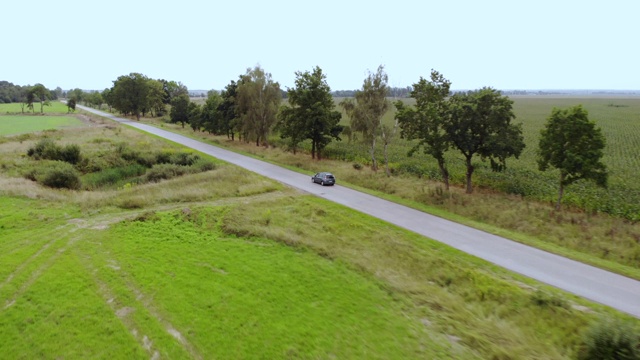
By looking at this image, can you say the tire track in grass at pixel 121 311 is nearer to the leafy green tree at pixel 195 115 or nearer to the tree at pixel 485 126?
the tree at pixel 485 126

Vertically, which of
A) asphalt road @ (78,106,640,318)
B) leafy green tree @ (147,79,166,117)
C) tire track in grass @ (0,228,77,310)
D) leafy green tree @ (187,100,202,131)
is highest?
leafy green tree @ (147,79,166,117)

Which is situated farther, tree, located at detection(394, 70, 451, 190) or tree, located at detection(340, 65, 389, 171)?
tree, located at detection(340, 65, 389, 171)

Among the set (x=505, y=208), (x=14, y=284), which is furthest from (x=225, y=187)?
(x=505, y=208)

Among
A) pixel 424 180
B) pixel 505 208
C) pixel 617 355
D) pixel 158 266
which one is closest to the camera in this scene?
pixel 617 355

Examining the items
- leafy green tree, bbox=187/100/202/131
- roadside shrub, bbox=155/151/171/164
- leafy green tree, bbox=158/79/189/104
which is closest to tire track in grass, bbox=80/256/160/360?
roadside shrub, bbox=155/151/171/164

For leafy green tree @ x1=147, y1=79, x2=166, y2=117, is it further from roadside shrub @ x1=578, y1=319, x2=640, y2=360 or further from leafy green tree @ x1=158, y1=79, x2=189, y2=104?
roadside shrub @ x1=578, y1=319, x2=640, y2=360

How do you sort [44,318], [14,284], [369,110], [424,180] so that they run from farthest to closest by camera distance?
[369,110] < [424,180] < [14,284] < [44,318]

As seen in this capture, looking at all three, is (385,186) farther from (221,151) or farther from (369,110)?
(221,151)
